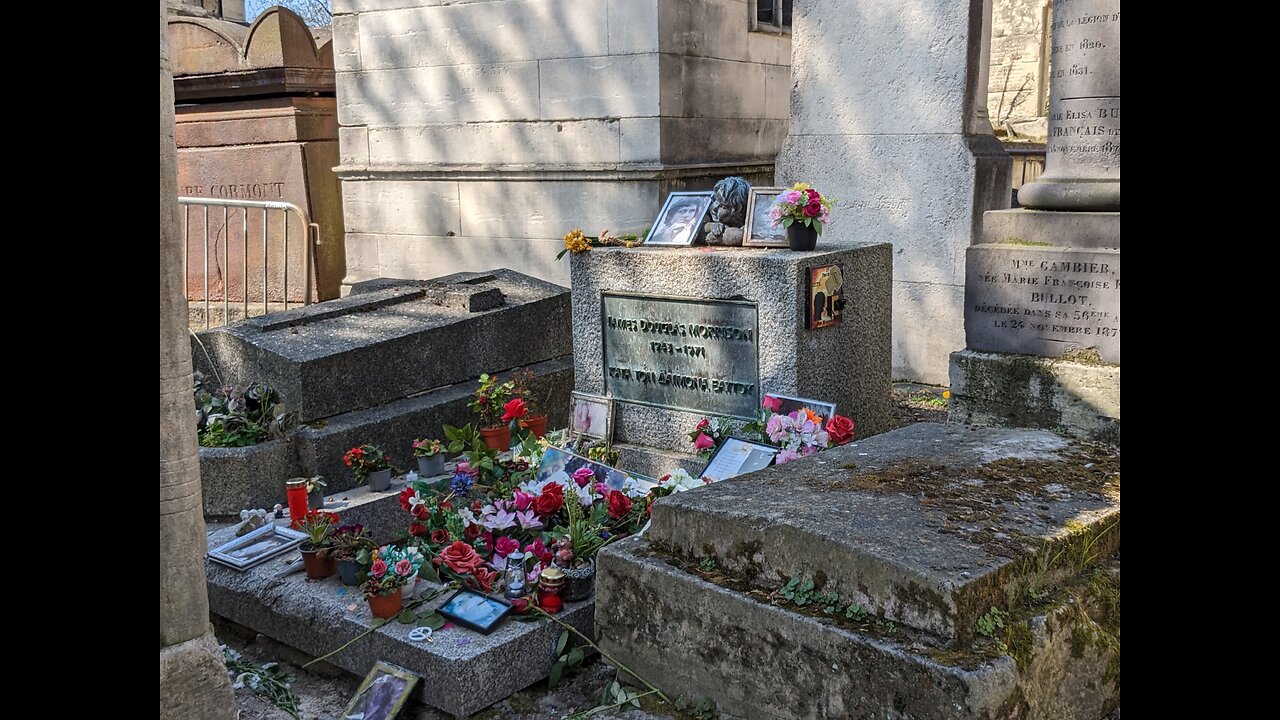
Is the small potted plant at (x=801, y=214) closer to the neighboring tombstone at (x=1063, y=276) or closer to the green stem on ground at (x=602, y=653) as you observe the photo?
the neighboring tombstone at (x=1063, y=276)

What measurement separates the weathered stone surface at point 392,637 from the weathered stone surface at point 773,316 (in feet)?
6.07

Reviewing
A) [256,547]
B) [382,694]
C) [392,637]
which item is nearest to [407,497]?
[256,547]

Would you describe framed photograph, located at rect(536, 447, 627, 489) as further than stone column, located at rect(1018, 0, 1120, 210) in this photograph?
No

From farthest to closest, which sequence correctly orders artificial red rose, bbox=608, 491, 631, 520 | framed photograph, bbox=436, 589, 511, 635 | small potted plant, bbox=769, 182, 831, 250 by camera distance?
small potted plant, bbox=769, 182, 831, 250 < artificial red rose, bbox=608, 491, 631, 520 < framed photograph, bbox=436, 589, 511, 635

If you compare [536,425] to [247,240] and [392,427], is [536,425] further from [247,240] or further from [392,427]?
[247,240]

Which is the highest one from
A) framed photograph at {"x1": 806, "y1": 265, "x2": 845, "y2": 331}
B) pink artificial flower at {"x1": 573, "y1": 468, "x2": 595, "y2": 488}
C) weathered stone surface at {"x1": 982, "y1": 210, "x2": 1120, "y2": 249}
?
weathered stone surface at {"x1": 982, "y1": 210, "x2": 1120, "y2": 249}

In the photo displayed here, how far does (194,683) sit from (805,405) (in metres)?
3.05

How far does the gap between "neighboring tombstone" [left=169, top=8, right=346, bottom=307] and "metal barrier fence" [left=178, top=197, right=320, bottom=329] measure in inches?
1.3

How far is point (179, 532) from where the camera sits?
104 inches

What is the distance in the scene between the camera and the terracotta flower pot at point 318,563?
167 inches

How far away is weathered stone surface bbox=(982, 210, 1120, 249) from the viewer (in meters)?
5.32

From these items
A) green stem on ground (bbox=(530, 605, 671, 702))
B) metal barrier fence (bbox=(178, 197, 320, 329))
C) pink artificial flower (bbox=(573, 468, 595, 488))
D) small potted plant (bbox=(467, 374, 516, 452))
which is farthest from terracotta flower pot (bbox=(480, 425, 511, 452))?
metal barrier fence (bbox=(178, 197, 320, 329))

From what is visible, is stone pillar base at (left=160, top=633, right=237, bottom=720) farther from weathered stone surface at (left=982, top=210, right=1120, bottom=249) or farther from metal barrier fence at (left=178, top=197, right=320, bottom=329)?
metal barrier fence at (left=178, top=197, right=320, bottom=329)

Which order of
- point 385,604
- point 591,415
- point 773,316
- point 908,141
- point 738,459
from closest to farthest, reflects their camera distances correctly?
point 385,604 → point 738,459 → point 773,316 → point 591,415 → point 908,141
